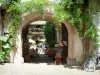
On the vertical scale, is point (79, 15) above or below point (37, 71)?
above

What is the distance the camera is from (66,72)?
15898mm

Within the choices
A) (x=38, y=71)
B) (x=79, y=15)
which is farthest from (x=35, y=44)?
(x=38, y=71)

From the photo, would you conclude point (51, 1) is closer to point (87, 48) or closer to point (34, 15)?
point (34, 15)

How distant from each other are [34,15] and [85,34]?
131 inches

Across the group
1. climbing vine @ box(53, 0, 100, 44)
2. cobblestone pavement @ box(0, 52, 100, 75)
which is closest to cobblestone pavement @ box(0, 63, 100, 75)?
cobblestone pavement @ box(0, 52, 100, 75)

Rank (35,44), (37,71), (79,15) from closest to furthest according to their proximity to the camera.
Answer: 1. (37,71)
2. (79,15)
3. (35,44)

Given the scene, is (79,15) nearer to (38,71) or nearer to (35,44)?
(38,71)

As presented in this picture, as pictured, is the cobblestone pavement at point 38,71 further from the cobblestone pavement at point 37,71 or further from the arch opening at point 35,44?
the arch opening at point 35,44

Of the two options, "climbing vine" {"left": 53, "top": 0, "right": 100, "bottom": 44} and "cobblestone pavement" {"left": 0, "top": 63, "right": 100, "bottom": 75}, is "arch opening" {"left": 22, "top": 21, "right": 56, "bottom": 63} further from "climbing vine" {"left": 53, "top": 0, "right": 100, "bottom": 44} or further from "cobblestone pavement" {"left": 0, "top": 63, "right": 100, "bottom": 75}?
"climbing vine" {"left": 53, "top": 0, "right": 100, "bottom": 44}

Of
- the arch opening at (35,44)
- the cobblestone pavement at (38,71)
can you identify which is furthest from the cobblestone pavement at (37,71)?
the arch opening at (35,44)

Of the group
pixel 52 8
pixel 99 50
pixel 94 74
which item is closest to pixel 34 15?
pixel 52 8

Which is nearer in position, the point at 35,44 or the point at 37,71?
the point at 37,71

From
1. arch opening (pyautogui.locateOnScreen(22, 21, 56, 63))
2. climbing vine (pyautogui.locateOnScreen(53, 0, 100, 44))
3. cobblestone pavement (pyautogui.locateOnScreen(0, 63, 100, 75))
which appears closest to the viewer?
cobblestone pavement (pyautogui.locateOnScreen(0, 63, 100, 75))

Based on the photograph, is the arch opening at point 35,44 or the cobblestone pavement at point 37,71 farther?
the arch opening at point 35,44
